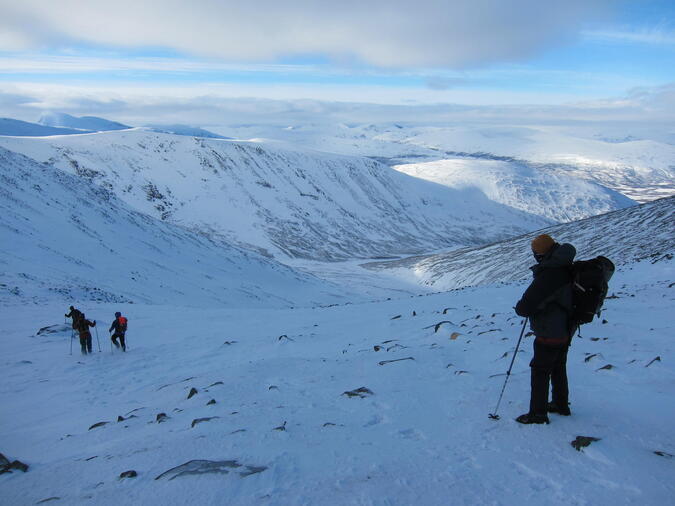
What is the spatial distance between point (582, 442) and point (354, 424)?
2819 millimetres

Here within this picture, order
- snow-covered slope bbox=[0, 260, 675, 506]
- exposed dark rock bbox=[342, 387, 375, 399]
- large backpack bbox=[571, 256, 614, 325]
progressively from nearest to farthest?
snow-covered slope bbox=[0, 260, 675, 506] → large backpack bbox=[571, 256, 614, 325] → exposed dark rock bbox=[342, 387, 375, 399]

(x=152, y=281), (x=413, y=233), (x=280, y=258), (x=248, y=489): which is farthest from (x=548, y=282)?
(x=413, y=233)

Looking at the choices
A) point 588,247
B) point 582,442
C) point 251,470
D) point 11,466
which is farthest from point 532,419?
point 588,247

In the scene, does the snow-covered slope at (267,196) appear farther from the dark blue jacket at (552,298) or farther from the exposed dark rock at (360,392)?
the dark blue jacket at (552,298)

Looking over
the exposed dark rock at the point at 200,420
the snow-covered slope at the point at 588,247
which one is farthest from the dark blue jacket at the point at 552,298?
the snow-covered slope at the point at 588,247

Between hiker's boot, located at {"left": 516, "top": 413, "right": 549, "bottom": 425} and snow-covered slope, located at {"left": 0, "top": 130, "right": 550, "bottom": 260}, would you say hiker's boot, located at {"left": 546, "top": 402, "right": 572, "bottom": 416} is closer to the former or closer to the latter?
hiker's boot, located at {"left": 516, "top": 413, "right": 549, "bottom": 425}

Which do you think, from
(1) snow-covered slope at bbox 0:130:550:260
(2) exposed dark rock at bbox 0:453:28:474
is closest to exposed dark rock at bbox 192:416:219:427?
(2) exposed dark rock at bbox 0:453:28:474

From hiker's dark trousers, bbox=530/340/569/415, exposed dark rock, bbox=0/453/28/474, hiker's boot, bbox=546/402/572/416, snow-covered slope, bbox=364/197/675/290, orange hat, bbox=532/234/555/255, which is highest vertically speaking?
orange hat, bbox=532/234/555/255

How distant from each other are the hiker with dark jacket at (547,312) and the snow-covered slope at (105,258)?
2712 cm

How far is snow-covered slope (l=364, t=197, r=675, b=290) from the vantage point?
1875 inches

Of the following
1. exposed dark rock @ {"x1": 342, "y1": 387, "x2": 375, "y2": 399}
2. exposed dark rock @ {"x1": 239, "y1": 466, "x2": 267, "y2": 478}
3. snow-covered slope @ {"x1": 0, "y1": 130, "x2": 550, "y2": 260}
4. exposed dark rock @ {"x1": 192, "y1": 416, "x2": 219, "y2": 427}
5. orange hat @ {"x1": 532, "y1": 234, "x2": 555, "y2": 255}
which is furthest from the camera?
snow-covered slope @ {"x1": 0, "y1": 130, "x2": 550, "y2": 260}

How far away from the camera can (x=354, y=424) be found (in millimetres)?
6730

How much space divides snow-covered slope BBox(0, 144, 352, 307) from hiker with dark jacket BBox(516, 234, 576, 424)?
27118 mm

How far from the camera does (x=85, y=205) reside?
196 ft
